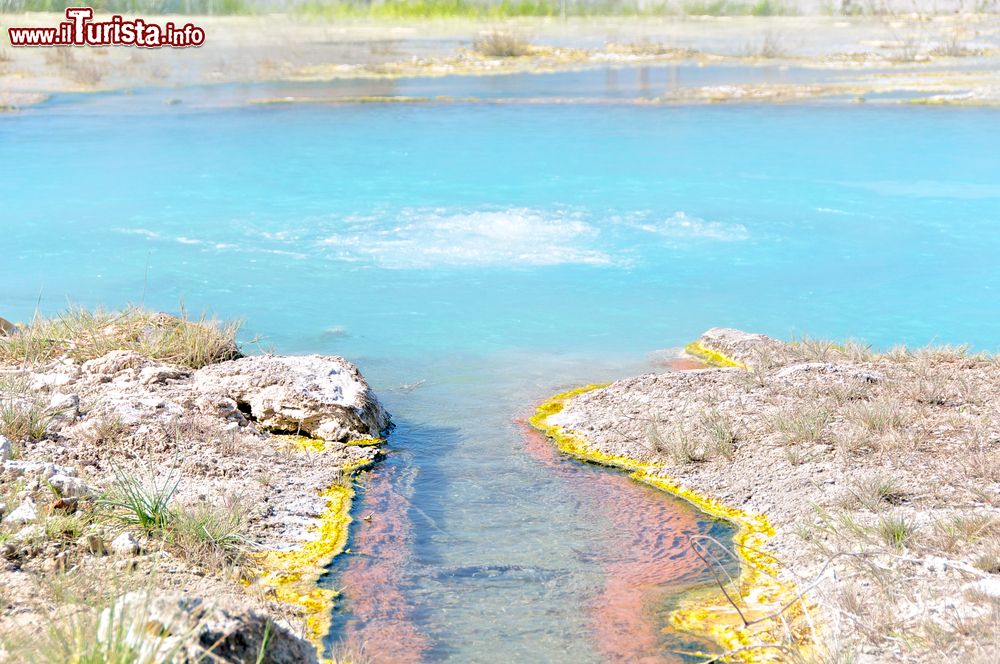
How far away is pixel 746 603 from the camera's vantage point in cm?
405

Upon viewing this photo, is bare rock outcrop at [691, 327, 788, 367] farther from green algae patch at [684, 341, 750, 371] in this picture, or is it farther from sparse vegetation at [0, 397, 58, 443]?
sparse vegetation at [0, 397, 58, 443]

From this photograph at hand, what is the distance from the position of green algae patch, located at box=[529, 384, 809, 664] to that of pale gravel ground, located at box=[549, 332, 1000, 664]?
66mm

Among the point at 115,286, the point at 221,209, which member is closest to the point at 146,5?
the point at 221,209

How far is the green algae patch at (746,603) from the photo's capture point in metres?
3.71

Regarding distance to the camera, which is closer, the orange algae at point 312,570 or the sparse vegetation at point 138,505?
the orange algae at point 312,570

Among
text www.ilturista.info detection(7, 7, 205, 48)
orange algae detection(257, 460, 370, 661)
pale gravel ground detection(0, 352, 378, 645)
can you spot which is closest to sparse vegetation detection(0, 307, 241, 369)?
pale gravel ground detection(0, 352, 378, 645)

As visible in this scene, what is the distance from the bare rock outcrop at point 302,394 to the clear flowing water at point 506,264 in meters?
0.25

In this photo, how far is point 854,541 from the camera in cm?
415

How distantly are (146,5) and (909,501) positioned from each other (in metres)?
31.9

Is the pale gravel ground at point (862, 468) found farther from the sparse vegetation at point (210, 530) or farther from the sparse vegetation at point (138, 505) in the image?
the sparse vegetation at point (138, 505)

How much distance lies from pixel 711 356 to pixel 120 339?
3479mm

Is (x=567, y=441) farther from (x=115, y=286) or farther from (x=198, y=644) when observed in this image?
(x=115, y=286)

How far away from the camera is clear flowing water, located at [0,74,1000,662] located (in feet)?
14.4

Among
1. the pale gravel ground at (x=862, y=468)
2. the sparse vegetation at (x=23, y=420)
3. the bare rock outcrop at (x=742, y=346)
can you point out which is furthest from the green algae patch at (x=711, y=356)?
the sparse vegetation at (x=23, y=420)
